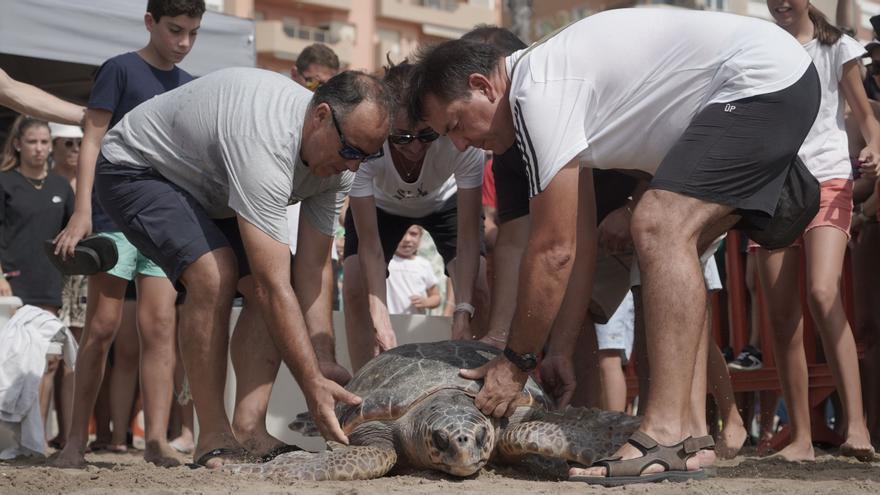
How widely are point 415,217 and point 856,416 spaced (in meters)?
2.31

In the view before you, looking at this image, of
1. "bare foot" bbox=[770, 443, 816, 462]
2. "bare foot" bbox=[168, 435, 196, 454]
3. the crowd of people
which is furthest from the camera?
"bare foot" bbox=[168, 435, 196, 454]

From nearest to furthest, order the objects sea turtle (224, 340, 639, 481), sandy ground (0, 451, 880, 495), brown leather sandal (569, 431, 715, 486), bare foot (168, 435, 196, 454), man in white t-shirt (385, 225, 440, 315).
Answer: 1. sandy ground (0, 451, 880, 495)
2. brown leather sandal (569, 431, 715, 486)
3. sea turtle (224, 340, 639, 481)
4. bare foot (168, 435, 196, 454)
5. man in white t-shirt (385, 225, 440, 315)

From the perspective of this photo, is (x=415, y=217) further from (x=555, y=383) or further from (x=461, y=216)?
(x=555, y=383)

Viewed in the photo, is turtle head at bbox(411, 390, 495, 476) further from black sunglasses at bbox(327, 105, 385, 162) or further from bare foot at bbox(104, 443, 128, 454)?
bare foot at bbox(104, 443, 128, 454)

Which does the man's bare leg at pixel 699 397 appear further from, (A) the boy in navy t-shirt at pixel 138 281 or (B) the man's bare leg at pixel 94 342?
(B) the man's bare leg at pixel 94 342

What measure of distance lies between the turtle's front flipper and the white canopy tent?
3985 mm

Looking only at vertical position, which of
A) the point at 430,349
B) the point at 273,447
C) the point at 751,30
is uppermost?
the point at 751,30

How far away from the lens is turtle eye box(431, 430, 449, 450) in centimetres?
386

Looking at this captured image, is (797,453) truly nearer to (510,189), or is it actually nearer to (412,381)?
(510,189)

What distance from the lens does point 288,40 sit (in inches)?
1303

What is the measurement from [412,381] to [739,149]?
151cm

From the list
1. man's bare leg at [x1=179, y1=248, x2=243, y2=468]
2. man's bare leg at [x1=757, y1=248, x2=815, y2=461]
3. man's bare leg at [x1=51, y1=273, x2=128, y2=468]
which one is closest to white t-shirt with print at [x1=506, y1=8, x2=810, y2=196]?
man's bare leg at [x1=179, y1=248, x2=243, y2=468]

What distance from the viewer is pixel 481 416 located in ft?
13.2

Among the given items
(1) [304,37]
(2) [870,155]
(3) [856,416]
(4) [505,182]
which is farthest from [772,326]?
(1) [304,37]
